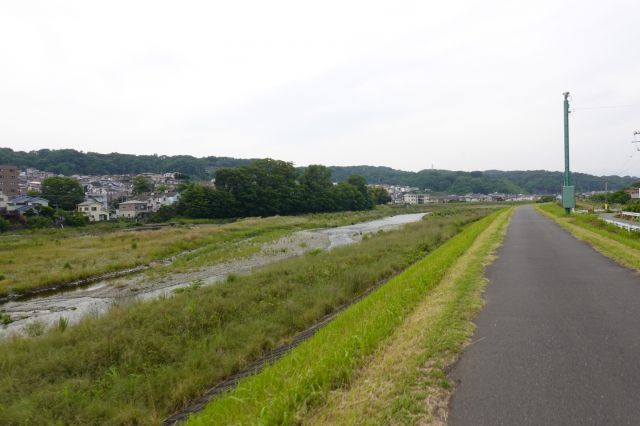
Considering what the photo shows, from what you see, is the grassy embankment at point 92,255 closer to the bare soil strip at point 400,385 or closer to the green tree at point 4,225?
the bare soil strip at point 400,385

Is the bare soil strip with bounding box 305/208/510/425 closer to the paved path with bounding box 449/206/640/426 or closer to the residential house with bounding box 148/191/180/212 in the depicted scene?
the paved path with bounding box 449/206/640/426

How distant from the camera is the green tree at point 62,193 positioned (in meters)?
75.8

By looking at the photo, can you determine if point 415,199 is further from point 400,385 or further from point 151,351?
point 400,385

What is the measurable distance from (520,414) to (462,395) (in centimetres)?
58

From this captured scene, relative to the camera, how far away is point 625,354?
4730 mm

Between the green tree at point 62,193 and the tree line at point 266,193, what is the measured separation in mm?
21615

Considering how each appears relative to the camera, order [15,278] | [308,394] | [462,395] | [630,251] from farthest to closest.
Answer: [15,278]
[630,251]
[308,394]
[462,395]

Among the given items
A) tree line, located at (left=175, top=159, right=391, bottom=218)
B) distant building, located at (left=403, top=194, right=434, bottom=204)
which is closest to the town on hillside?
tree line, located at (left=175, top=159, right=391, bottom=218)

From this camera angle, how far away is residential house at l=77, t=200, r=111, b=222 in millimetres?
71750

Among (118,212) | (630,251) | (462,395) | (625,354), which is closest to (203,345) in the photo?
(462,395)

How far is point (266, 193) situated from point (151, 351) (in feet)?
247

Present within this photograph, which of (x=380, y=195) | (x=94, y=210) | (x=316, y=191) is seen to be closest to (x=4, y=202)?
(x=94, y=210)

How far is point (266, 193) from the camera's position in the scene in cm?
8306

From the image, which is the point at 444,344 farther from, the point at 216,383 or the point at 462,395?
the point at 216,383
